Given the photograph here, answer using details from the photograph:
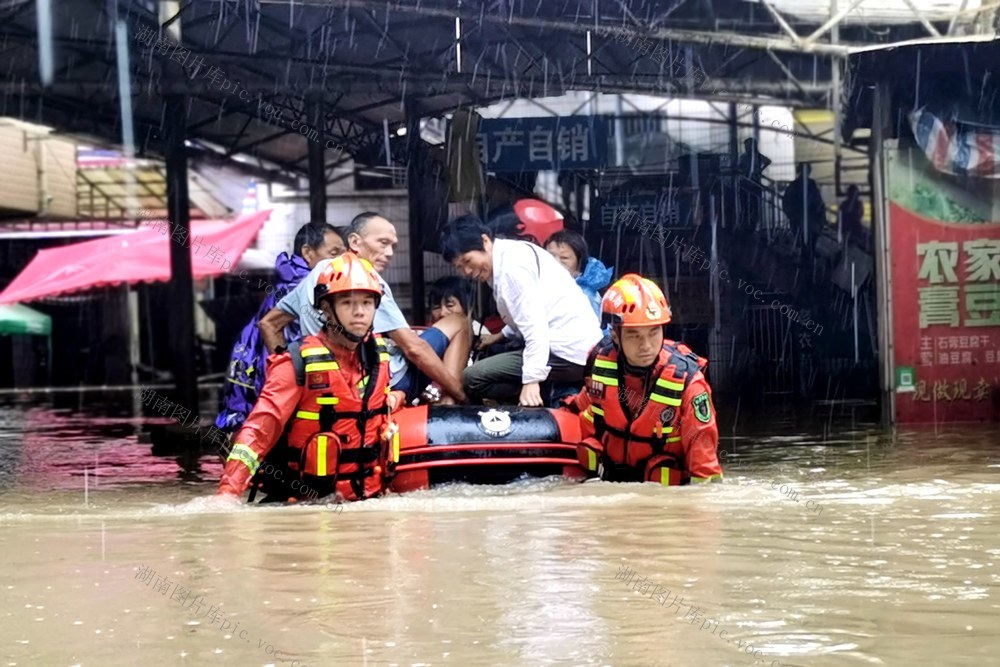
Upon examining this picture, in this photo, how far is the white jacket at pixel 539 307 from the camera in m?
7.87

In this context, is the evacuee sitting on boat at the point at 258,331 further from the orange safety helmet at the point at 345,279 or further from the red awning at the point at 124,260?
the red awning at the point at 124,260

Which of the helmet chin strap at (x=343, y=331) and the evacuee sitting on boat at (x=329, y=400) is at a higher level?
the helmet chin strap at (x=343, y=331)

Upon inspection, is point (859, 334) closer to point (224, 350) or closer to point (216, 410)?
point (216, 410)

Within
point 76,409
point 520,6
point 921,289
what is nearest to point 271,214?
point 76,409

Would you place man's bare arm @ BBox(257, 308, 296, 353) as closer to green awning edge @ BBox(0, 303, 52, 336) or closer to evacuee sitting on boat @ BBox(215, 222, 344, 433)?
evacuee sitting on boat @ BBox(215, 222, 344, 433)

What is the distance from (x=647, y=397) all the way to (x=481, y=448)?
Result: 3.59 feet

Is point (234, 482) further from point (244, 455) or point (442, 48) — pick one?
point (442, 48)

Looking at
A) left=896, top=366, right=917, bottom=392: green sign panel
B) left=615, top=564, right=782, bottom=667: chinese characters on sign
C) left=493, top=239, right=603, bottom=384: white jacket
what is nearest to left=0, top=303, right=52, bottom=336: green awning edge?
left=896, top=366, right=917, bottom=392: green sign panel

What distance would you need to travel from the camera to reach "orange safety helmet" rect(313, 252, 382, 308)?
21.8 feet

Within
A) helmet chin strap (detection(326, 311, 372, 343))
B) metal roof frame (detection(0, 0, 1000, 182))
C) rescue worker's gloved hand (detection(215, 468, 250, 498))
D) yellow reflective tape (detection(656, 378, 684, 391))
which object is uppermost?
metal roof frame (detection(0, 0, 1000, 182))

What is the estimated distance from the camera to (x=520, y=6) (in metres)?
13.0

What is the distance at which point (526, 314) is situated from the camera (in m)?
7.88

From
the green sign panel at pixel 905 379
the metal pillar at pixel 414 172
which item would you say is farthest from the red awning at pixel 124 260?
the green sign panel at pixel 905 379

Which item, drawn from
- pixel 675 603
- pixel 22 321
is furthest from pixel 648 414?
pixel 22 321
